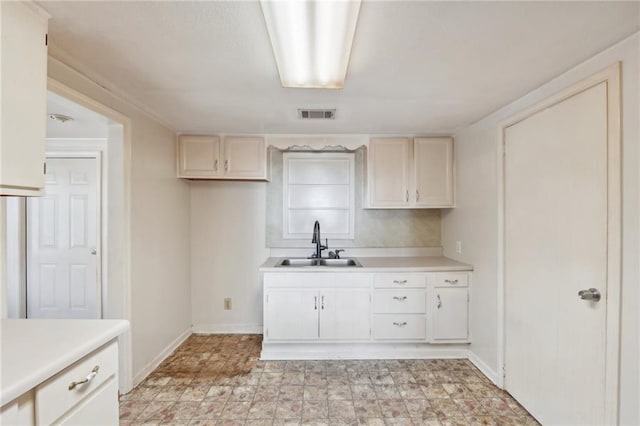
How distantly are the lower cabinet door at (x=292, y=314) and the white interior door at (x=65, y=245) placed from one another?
1.83 metres

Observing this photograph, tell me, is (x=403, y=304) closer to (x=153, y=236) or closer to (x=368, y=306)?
(x=368, y=306)

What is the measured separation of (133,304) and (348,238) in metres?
2.19

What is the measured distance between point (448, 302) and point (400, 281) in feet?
1.64

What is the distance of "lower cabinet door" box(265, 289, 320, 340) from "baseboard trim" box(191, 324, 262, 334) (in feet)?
2.54

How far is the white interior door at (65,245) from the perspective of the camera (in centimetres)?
312

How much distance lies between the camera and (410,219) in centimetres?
361

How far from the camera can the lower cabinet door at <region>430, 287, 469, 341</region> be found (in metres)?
2.93

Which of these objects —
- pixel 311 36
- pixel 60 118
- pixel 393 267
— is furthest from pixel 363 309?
pixel 60 118

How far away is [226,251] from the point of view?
3619mm

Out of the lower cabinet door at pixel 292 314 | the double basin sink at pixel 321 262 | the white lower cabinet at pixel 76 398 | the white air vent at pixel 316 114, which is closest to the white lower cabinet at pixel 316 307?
the lower cabinet door at pixel 292 314

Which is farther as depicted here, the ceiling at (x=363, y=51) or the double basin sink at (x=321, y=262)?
the double basin sink at (x=321, y=262)

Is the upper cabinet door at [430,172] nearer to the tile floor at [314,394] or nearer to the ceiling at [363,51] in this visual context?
the ceiling at [363,51]

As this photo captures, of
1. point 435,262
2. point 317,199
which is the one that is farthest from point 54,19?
point 435,262

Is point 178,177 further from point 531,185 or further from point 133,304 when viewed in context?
point 531,185
